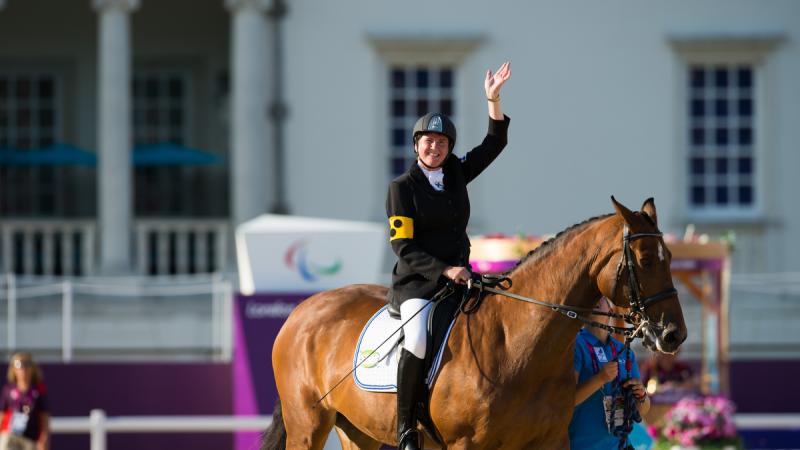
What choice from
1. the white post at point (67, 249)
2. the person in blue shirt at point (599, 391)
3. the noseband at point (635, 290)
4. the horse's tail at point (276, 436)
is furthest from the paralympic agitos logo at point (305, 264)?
the white post at point (67, 249)

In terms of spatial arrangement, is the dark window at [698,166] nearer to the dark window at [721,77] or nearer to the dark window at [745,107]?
the dark window at [745,107]

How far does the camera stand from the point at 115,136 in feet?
70.2

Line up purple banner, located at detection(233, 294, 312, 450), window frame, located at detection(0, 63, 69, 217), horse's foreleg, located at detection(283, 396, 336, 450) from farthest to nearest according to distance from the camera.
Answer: window frame, located at detection(0, 63, 69, 217) → purple banner, located at detection(233, 294, 312, 450) → horse's foreleg, located at detection(283, 396, 336, 450)

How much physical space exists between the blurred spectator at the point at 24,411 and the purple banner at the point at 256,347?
199cm

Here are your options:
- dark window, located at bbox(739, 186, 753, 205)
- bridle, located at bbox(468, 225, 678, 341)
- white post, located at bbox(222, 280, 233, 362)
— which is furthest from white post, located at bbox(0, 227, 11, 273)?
bridle, located at bbox(468, 225, 678, 341)

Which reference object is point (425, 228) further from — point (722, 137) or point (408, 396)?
point (722, 137)

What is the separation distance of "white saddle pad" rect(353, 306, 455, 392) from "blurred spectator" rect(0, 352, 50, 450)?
578 centimetres

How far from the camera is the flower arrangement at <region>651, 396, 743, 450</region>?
1230 centimetres

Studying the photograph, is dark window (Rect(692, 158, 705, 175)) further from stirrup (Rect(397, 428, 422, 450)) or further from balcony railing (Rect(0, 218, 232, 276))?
stirrup (Rect(397, 428, 422, 450))

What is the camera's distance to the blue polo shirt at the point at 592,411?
7.93 m

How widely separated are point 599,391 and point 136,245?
15235 millimetres

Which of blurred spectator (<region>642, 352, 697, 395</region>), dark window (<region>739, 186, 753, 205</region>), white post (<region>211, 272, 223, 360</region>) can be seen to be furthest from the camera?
dark window (<region>739, 186, 753, 205</region>)

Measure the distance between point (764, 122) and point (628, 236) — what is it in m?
16.5

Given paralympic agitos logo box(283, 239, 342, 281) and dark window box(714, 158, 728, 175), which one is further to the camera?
dark window box(714, 158, 728, 175)
